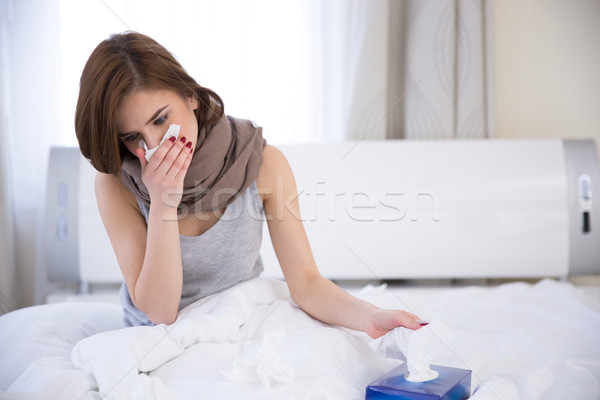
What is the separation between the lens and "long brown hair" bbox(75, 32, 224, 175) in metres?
0.80

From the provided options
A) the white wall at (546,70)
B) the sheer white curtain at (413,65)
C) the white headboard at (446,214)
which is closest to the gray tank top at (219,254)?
the white headboard at (446,214)

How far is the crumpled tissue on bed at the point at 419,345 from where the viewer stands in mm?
683

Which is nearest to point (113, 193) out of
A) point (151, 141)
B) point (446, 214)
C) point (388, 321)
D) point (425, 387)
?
point (151, 141)

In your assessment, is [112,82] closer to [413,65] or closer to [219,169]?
[219,169]

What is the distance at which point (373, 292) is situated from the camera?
1328 millimetres

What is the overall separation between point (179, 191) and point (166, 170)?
1.6 inches

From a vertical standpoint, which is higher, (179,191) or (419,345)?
(179,191)

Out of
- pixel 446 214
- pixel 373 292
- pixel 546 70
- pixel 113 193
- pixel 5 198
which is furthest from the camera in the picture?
pixel 546 70

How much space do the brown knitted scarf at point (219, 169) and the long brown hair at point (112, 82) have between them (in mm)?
102

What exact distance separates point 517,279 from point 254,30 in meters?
1.28

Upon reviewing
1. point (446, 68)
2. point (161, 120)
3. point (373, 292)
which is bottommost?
point (373, 292)

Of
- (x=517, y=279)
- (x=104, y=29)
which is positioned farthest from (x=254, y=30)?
(x=517, y=279)

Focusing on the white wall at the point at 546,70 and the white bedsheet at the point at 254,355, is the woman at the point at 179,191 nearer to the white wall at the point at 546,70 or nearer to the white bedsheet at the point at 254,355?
the white bedsheet at the point at 254,355

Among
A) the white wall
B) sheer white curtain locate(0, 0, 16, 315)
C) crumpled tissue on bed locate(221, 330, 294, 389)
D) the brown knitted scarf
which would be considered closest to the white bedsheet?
crumpled tissue on bed locate(221, 330, 294, 389)
